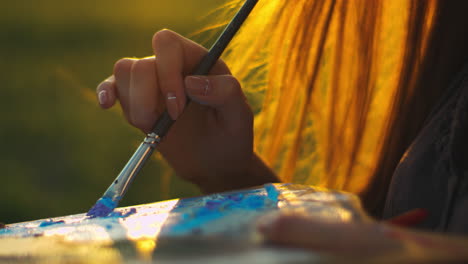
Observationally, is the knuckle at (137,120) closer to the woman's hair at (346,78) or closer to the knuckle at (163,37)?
the knuckle at (163,37)

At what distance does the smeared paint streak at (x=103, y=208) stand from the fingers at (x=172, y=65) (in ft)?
0.34

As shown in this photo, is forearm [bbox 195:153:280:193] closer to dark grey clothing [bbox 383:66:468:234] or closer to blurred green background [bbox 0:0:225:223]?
dark grey clothing [bbox 383:66:468:234]

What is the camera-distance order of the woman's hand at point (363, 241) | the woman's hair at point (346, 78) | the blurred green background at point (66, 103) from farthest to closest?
1. the blurred green background at point (66, 103)
2. the woman's hair at point (346, 78)
3. the woman's hand at point (363, 241)

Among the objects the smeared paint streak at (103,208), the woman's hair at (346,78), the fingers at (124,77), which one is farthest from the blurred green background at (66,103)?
the smeared paint streak at (103,208)

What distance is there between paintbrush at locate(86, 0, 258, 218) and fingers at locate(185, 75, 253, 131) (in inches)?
0.5

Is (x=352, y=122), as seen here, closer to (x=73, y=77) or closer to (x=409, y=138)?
(x=409, y=138)

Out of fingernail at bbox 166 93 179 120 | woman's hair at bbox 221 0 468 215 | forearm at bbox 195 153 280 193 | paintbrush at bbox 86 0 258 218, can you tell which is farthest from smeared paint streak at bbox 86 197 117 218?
woman's hair at bbox 221 0 468 215

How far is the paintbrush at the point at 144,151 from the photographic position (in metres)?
0.37

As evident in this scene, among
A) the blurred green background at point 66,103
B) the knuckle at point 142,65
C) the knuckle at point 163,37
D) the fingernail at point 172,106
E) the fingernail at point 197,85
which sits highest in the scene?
the knuckle at point 163,37

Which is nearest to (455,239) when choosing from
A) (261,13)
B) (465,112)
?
(465,112)

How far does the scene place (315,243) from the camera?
17 centimetres

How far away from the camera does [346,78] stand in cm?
61

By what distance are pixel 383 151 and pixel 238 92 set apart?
183mm

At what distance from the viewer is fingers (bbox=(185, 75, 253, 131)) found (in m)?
0.46
